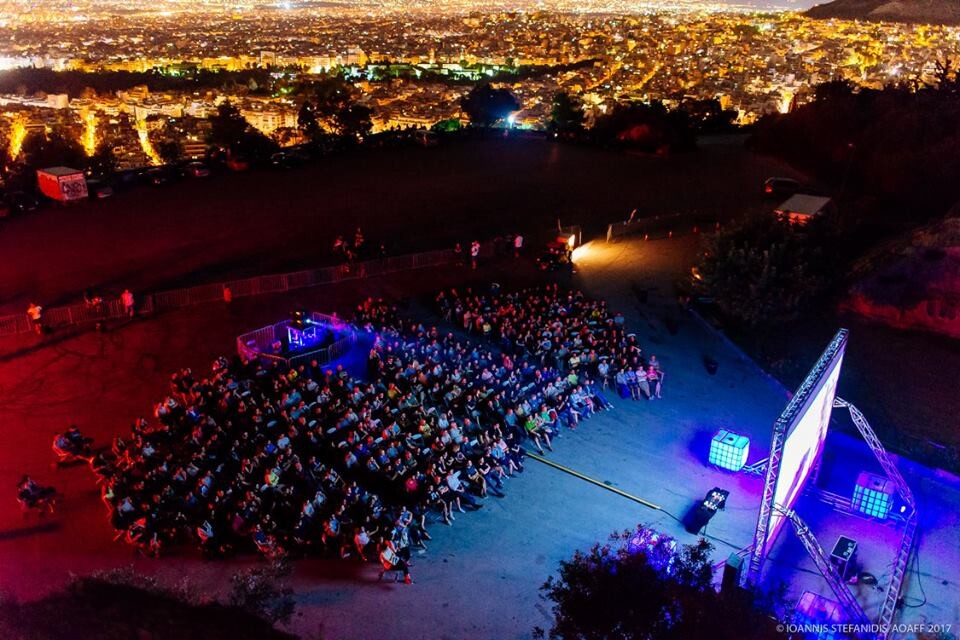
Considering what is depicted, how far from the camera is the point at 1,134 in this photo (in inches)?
1992

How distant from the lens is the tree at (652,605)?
8.41m

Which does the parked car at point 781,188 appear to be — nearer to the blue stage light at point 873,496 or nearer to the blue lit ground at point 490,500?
the blue lit ground at point 490,500

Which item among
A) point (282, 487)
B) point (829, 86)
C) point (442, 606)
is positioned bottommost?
point (442, 606)

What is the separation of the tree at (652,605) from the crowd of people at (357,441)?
408cm

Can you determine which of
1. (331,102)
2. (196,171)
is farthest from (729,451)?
(331,102)

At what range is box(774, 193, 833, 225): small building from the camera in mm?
28141

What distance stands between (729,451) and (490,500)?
5.73 metres

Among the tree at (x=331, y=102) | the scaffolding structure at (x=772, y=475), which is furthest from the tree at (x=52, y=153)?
the scaffolding structure at (x=772, y=475)

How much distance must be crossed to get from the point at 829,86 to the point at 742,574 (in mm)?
49861

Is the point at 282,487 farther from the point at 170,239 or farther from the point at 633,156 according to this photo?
the point at 633,156

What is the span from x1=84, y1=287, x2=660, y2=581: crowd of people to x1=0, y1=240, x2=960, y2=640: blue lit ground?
1.65 ft

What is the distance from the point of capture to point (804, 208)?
29.3 metres

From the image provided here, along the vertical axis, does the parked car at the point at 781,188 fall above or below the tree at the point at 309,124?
below

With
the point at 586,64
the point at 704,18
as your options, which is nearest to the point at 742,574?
the point at 586,64
